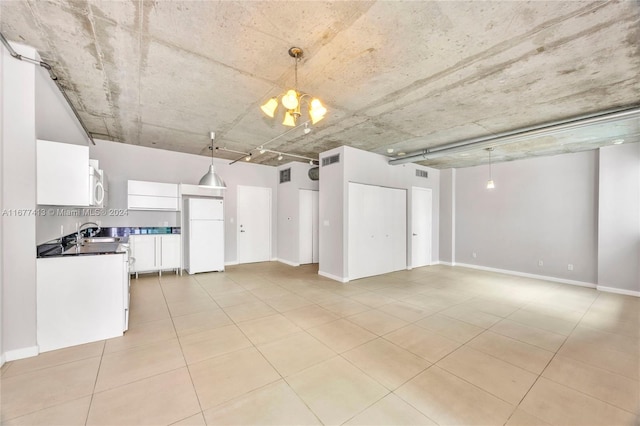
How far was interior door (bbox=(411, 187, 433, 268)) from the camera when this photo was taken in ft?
22.9

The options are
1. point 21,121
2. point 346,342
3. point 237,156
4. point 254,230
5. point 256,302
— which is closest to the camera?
point 21,121

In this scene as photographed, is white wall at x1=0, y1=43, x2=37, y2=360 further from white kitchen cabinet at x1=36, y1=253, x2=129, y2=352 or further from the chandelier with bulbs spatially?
the chandelier with bulbs

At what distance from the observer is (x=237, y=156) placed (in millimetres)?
6562

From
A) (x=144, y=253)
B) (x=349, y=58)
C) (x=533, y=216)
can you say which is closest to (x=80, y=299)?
(x=144, y=253)

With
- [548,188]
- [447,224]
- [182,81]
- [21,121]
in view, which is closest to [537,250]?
[548,188]

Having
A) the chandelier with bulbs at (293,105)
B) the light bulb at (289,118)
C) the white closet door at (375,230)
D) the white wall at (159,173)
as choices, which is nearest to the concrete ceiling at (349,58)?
the chandelier with bulbs at (293,105)

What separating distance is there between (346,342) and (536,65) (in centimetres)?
350

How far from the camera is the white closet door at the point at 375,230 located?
219 inches

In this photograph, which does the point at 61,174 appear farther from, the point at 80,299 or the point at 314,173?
the point at 314,173

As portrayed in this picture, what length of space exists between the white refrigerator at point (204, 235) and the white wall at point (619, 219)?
807cm

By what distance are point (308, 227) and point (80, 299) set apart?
519cm

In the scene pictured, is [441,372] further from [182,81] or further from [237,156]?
[237,156]

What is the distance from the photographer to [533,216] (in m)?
Answer: 6.11

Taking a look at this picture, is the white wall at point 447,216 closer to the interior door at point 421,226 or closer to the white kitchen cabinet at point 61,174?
the interior door at point 421,226
